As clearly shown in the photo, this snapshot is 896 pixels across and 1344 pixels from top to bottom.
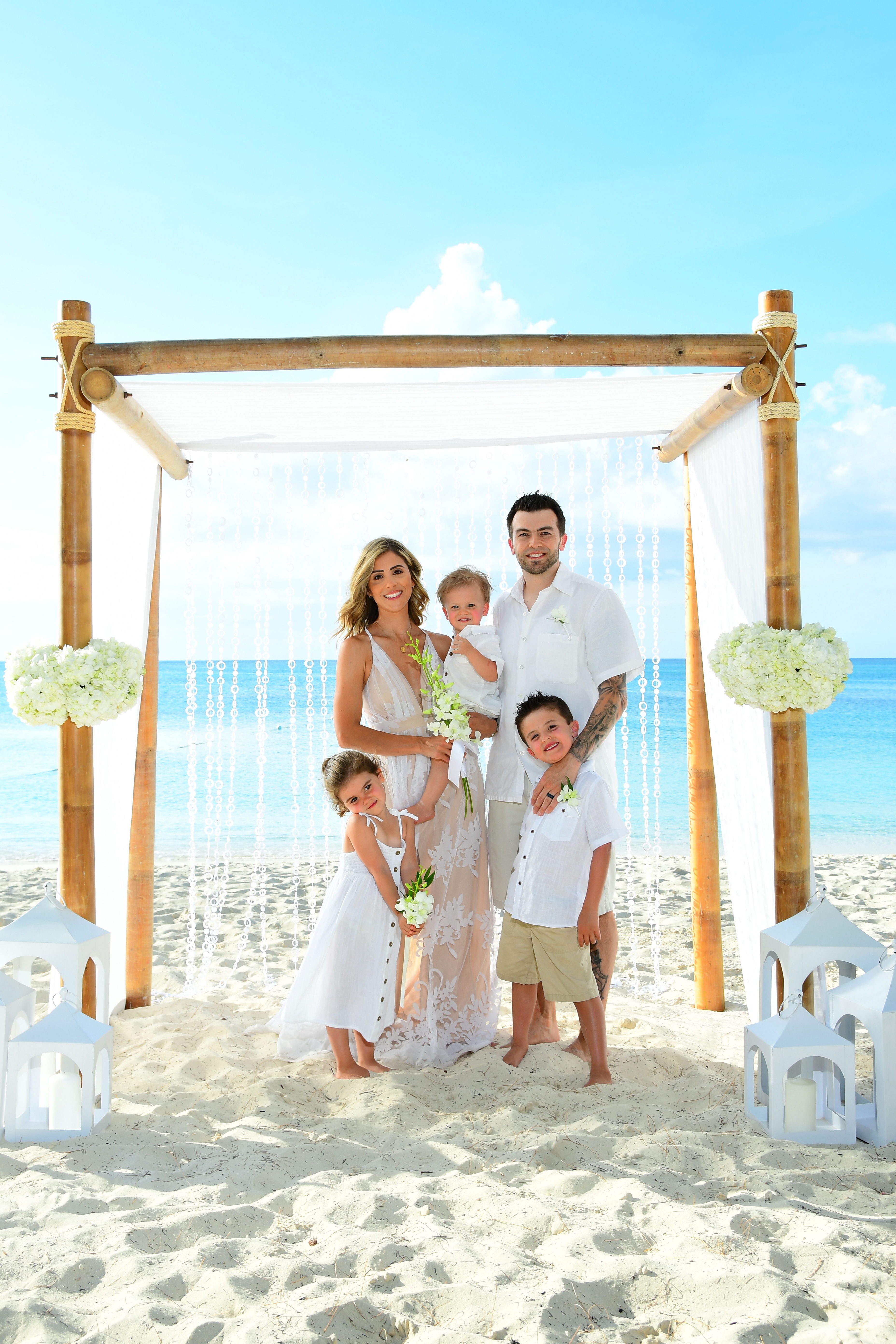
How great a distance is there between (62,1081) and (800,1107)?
2.16m

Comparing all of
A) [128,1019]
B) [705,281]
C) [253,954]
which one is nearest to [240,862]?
[253,954]

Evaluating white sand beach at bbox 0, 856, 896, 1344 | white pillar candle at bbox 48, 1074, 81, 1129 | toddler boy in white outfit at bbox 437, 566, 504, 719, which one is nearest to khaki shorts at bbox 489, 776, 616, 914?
toddler boy in white outfit at bbox 437, 566, 504, 719

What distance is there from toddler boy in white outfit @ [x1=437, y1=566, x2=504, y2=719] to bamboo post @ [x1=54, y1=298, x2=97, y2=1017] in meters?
1.31

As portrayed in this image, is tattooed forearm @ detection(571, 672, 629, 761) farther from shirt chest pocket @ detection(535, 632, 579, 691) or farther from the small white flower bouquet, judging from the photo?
the small white flower bouquet

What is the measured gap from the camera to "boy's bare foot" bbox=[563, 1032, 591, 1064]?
128 inches

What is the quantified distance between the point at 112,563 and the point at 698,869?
300cm

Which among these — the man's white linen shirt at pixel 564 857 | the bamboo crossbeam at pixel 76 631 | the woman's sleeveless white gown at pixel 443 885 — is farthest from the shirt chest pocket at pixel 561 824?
the bamboo crossbeam at pixel 76 631

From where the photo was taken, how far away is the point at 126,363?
3215 millimetres

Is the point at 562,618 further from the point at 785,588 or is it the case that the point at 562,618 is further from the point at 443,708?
the point at 785,588

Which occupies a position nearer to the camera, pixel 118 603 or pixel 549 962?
pixel 549 962

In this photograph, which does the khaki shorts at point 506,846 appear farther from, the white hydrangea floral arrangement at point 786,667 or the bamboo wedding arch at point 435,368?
the white hydrangea floral arrangement at point 786,667

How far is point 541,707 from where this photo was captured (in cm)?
311

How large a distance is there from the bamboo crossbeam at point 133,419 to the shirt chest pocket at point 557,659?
1752mm

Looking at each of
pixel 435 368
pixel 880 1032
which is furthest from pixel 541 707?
pixel 880 1032
